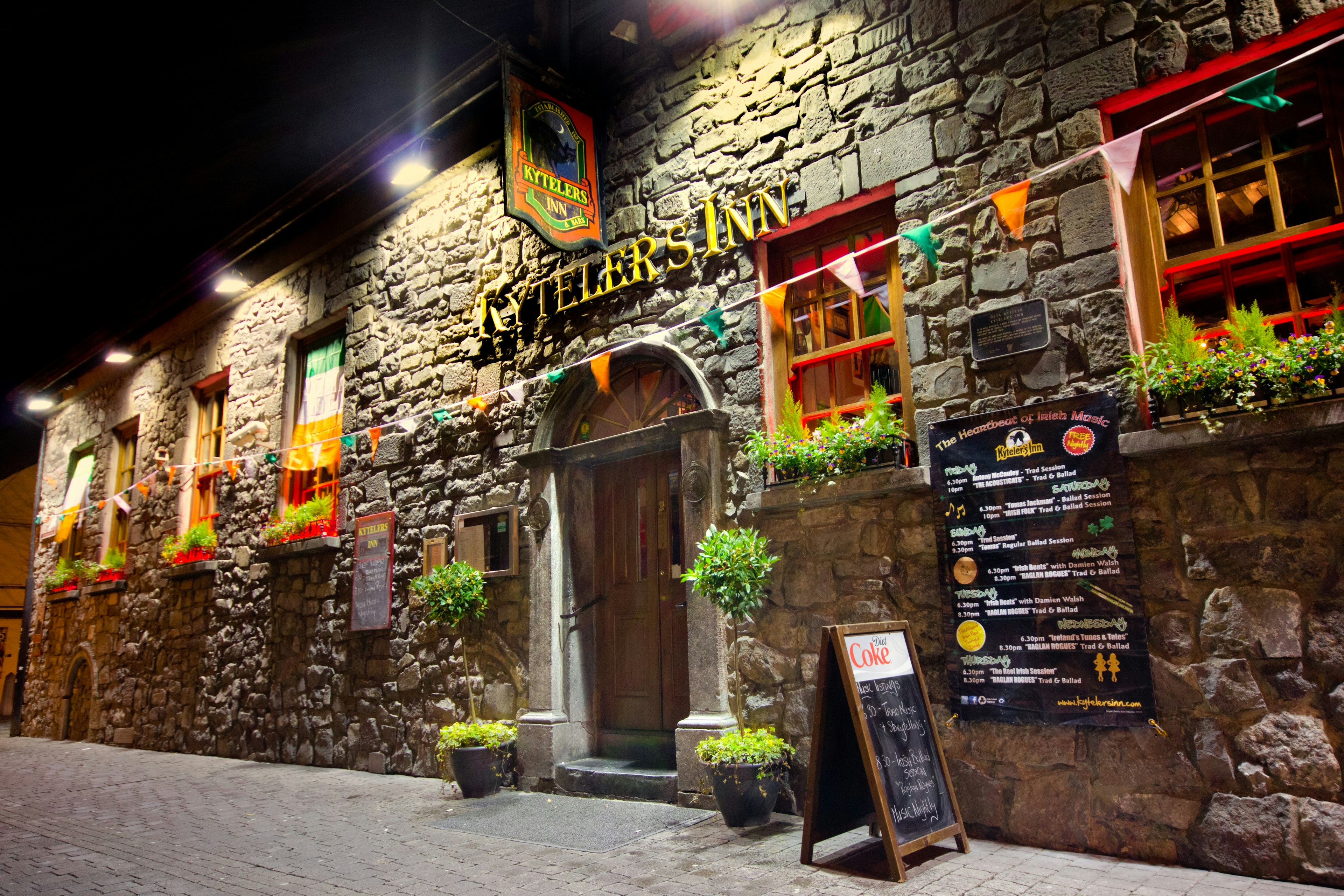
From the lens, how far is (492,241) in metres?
7.12

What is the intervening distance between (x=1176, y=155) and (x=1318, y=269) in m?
0.84

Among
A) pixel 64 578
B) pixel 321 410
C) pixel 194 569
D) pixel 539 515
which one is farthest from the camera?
pixel 64 578

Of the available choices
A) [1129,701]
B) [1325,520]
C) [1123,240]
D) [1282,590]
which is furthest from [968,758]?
[1123,240]

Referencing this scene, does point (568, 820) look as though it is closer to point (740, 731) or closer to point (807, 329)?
point (740, 731)

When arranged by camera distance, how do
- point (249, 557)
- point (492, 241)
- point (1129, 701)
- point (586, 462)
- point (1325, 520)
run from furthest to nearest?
point (249, 557) → point (492, 241) → point (586, 462) → point (1129, 701) → point (1325, 520)

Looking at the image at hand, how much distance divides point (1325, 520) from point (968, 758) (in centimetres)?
182

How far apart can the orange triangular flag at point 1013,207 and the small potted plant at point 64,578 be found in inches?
471

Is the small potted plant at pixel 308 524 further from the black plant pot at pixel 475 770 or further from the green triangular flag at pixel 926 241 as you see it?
the green triangular flag at pixel 926 241

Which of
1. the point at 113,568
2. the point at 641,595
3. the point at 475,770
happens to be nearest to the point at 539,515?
the point at 641,595

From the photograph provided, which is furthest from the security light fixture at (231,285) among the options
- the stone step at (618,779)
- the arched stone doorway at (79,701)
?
the stone step at (618,779)

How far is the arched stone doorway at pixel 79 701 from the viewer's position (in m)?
10.7

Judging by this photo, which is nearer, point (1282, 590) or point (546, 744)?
point (1282, 590)

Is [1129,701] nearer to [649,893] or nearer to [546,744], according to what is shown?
[649,893]

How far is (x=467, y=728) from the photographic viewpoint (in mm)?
5777
